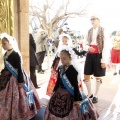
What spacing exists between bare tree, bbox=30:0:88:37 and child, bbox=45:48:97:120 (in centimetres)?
898

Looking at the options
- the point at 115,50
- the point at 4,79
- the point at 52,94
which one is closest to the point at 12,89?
the point at 4,79

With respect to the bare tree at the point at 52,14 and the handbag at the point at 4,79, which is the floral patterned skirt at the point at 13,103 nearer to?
the handbag at the point at 4,79

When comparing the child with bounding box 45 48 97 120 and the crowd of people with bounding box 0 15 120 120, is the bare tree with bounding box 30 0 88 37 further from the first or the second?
the child with bounding box 45 48 97 120

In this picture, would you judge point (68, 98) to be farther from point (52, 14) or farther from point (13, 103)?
point (52, 14)

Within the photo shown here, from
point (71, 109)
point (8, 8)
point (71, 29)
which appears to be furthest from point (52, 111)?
point (71, 29)

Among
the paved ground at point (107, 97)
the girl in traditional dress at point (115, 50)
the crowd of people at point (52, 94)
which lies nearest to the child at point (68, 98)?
the crowd of people at point (52, 94)

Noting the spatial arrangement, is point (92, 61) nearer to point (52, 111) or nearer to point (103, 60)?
point (103, 60)

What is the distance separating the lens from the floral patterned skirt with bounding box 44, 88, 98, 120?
249 cm

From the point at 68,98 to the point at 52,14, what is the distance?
32.0 feet

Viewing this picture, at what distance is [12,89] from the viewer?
2.74 meters

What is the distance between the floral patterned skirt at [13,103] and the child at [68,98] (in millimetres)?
381

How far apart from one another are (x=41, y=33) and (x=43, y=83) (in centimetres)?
166

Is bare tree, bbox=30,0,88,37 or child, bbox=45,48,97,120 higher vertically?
bare tree, bbox=30,0,88,37

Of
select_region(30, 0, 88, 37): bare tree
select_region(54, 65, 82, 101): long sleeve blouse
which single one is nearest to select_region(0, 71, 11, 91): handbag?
select_region(54, 65, 82, 101): long sleeve blouse
